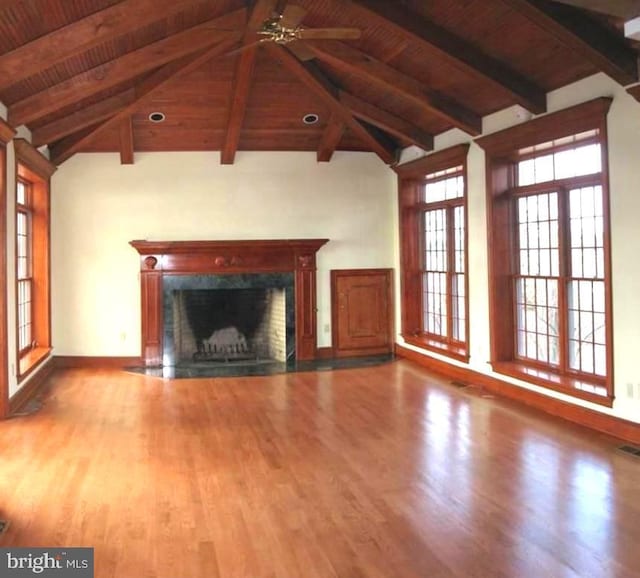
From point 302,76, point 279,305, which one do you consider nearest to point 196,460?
point 302,76

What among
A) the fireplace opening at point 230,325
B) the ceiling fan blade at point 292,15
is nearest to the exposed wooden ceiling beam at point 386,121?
the fireplace opening at point 230,325

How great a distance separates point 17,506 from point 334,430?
2531mm

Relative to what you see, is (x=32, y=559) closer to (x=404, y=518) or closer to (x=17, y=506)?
(x=17, y=506)

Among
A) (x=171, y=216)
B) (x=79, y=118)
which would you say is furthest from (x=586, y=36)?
(x=171, y=216)

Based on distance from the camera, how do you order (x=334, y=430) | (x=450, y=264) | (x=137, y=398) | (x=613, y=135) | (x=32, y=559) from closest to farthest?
(x=32, y=559) → (x=613, y=135) → (x=334, y=430) → (x=137, y=398) → (x=450, y=264)

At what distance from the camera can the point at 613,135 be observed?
5082 mm

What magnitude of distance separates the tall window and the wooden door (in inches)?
157

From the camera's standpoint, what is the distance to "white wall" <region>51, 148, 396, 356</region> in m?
8.70

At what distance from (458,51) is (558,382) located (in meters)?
3.02

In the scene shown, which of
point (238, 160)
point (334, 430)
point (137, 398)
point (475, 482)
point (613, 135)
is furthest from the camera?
point (238, 160)

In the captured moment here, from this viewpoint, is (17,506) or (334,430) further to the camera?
(334,430)

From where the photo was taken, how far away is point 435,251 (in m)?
8.72

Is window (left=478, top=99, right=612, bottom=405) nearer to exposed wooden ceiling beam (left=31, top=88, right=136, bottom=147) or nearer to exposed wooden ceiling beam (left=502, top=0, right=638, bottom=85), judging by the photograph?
exposed wooden ceiling beam (left=502, top=0, right=638, bottom=85)

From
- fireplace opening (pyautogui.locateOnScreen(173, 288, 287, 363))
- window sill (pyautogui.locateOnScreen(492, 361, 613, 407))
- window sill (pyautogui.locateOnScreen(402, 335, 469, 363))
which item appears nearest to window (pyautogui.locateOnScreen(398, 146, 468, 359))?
window sill (pyautogui.locateOnScreen(402, 335, 469, 363))
